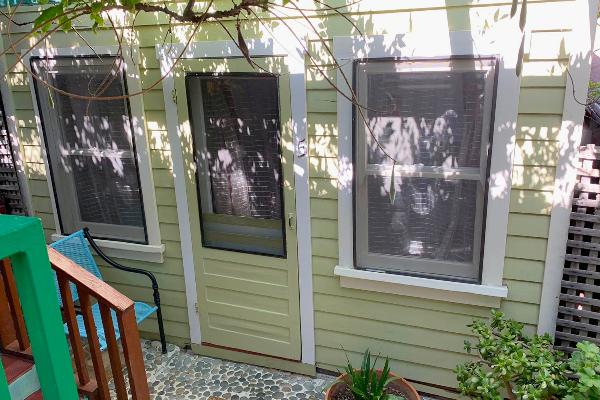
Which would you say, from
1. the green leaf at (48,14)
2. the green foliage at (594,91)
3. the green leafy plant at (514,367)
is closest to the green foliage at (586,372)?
the green leafy plant at (514,367)

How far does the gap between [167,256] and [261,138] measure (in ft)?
3.73

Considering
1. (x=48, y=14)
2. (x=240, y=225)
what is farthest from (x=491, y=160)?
(x=48, y=14)

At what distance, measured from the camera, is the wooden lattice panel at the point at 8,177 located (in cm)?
380

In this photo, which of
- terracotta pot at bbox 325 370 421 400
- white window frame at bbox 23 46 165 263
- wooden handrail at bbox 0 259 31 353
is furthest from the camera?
white window frame at bbox 23 46 165 263

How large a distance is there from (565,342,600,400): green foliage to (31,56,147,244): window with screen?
8.99ft

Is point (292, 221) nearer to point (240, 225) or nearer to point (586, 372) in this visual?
point (240, 225)

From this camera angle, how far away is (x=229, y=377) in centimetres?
349

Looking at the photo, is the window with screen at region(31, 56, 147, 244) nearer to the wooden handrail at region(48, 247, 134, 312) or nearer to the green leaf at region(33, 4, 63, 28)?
the green leaf at region(33, 4, 63, 28)

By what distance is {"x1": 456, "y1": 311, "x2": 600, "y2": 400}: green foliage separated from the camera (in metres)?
2.25

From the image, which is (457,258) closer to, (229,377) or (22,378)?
(229,377)

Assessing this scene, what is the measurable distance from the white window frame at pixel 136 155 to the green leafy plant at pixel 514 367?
85.1 inches

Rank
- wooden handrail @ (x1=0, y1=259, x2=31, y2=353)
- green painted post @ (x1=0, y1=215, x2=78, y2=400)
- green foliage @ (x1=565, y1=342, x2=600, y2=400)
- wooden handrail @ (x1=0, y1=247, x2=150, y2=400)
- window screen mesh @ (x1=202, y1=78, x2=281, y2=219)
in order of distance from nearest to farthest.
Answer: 1. green painted post @ (x1=0, y1=215, x2=78, y2=400)
2. wooden handrail @ (x1=0, y1=259, x2=31, y2=353)
3. wooden handrail @ (x1=0, y1=247, x2=150, y2=400)
4. green foliage @ (x1=565, y1=342, x2=600, y2=400)
5. window screen mesh @ (x1=202, y1=78, x2=281, y2=219)

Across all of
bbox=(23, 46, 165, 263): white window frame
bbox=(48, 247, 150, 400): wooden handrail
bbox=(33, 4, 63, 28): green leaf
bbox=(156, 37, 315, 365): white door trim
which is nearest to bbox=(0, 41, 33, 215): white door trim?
bbox=(23, 46, 165, 263): white window frame

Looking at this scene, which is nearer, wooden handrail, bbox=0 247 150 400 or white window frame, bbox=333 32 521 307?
wooden handrail, bbox=0 247 150 400
